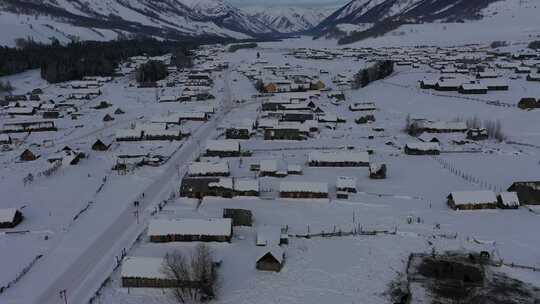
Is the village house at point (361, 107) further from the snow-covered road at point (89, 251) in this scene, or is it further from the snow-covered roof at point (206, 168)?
the snow-covered road at point (89, 251)

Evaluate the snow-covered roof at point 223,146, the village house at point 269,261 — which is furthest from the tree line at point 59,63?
the village house at point 269,261

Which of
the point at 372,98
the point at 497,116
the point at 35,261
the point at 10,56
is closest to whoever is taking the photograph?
the point at 35,261

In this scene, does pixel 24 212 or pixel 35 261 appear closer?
pixel 35 261

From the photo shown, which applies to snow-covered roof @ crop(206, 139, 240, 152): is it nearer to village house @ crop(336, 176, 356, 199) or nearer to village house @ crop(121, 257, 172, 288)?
village house @ crop(336, 176, 356, 199)

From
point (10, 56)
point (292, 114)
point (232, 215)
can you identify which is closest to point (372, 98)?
point (292, 114)

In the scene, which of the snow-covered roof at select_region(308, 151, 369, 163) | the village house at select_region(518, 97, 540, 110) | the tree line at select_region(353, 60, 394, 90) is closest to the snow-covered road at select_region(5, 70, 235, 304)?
the snow-covered roof at select_region(308, 151, 369, 163)

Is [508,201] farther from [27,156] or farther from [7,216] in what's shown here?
[27,156]

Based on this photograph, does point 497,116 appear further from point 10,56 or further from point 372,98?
point 10,56
